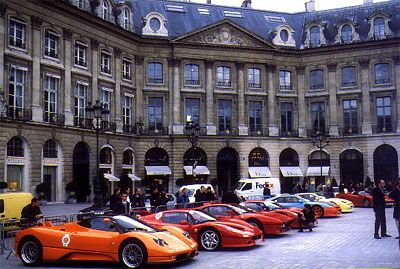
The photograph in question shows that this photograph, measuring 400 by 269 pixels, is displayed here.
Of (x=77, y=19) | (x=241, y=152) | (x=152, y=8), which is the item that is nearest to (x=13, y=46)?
(x=77, y=19)

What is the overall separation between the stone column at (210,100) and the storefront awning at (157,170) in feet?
18.4

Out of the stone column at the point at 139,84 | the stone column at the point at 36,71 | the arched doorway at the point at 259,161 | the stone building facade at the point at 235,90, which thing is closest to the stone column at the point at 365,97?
the stone building facade at the point at 235,90

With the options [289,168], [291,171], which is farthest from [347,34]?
[291,171]

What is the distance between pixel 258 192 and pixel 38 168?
16.4 metres

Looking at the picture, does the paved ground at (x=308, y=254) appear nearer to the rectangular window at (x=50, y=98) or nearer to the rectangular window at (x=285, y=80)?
the rectangular window at (x=50, y=98)

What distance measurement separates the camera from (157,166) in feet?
169

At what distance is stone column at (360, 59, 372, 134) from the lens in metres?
54.5

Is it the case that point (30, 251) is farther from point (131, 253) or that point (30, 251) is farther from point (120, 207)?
point (120, 207)

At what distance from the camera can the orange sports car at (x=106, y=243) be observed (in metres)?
14.2

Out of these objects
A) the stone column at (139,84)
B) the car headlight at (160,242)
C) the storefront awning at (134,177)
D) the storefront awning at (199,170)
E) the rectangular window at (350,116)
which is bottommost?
the car headlight at (160,242)

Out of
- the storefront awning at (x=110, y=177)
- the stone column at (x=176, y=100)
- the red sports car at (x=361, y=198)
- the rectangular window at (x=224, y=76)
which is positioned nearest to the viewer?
the red sports car at (x=361, y=198)

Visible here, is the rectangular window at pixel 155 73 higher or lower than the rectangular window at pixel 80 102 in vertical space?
higher

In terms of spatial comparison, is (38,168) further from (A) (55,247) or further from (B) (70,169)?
(A) (55,247)

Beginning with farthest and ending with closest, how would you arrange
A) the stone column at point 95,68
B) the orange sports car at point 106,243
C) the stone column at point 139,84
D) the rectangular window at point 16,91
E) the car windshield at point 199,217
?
Result: the stone column at point 139,84 < the stone column at point 95,68 < the rectangular window at point 16,91 < the car windshield at point 199,217 < the orange sports car at point 106,243
